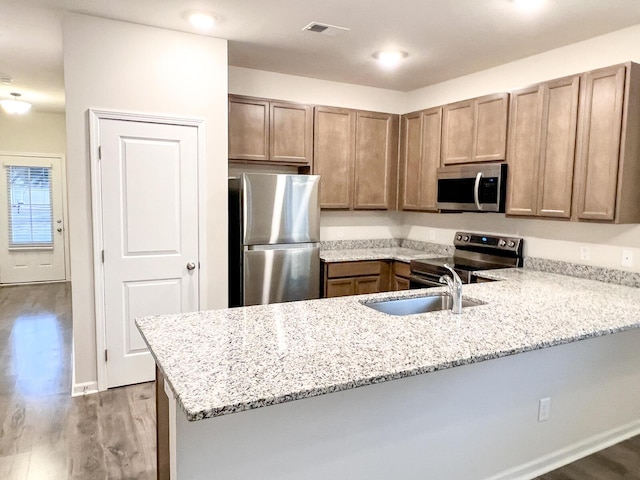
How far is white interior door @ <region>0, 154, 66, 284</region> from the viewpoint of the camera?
6789mm

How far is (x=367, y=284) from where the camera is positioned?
439 cm

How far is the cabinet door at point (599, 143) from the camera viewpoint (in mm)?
2854

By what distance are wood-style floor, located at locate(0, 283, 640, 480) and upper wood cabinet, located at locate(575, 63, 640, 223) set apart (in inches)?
56.8

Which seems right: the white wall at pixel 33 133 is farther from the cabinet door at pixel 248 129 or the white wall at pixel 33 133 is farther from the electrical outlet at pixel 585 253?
the electrical outlet at pixel 585 253

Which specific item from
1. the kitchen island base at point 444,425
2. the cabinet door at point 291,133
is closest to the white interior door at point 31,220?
the cabinet door at point 291,133

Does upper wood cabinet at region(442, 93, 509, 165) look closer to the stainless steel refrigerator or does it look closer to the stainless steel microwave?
the stainless steel microwave

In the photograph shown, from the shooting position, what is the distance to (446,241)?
468 cm

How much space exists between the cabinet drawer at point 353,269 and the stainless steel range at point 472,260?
1.31ft

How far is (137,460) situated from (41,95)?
5.15m

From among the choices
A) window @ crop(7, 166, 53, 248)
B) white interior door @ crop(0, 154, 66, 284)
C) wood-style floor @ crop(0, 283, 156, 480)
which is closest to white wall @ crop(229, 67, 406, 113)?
wood-style floor @ crop(0, 283, 156, 480)

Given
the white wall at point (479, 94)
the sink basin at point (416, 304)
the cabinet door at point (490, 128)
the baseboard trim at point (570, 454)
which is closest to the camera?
the baseboard trim at point (570, 454)

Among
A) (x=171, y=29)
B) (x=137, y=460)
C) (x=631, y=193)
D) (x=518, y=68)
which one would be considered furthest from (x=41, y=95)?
(x=631, y=193)

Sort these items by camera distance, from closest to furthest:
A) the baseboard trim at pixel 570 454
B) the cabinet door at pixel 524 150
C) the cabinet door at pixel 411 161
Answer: the baseboard trim at pixel 570 454
the cabinet door at pixel 524 150
the cabinet door at pixel 411 161

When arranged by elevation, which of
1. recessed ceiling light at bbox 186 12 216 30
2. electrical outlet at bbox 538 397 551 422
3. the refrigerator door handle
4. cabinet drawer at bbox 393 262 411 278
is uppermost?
recessed ceiling light at bbox 186 12 216 30
